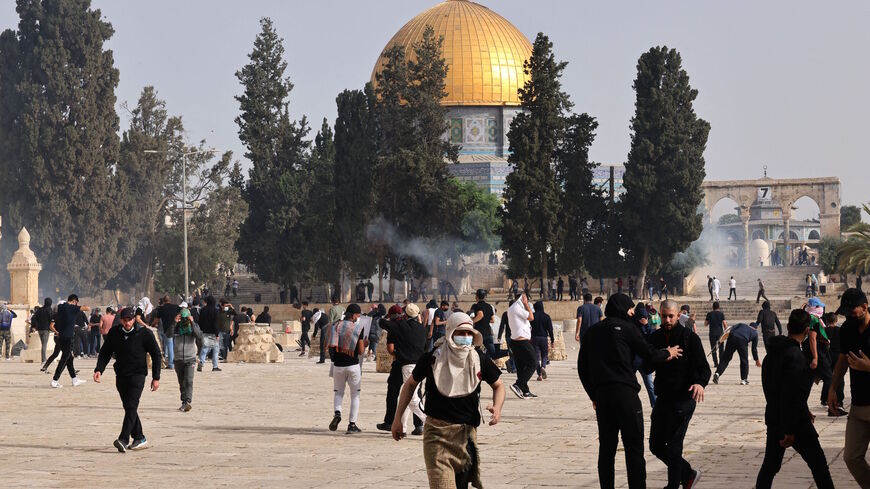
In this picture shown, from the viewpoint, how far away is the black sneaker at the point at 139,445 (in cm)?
1119

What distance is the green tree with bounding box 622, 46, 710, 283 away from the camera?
45.1m

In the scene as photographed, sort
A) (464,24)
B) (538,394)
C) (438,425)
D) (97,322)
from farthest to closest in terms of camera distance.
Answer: (464,24) < (97,322) < (538,394) < (438,425)

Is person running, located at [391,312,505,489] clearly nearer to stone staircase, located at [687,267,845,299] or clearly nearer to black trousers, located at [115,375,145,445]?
black trousers, located at [115,375,145,445]

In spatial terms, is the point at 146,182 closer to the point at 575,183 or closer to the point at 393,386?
the point at 575,183

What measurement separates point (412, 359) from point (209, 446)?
192cm

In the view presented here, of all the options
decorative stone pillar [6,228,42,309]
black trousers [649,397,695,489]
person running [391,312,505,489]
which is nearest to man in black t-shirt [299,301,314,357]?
decorative stone pillar [6,228,42,309]

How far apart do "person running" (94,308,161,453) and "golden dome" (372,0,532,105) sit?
55.2 m

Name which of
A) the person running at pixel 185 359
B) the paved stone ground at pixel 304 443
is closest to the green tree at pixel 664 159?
the paved stone ground at pixel 304 443

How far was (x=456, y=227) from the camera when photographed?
47.3 meters

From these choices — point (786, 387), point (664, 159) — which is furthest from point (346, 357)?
point (664, 159)

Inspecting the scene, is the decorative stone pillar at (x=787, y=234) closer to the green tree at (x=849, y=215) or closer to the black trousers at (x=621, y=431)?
the green tree at (x=849, y=215)

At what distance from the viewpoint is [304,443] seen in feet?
38.2

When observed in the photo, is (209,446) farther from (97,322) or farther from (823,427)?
(97,322)

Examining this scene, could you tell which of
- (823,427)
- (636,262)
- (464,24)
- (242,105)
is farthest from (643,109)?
(823,427)
